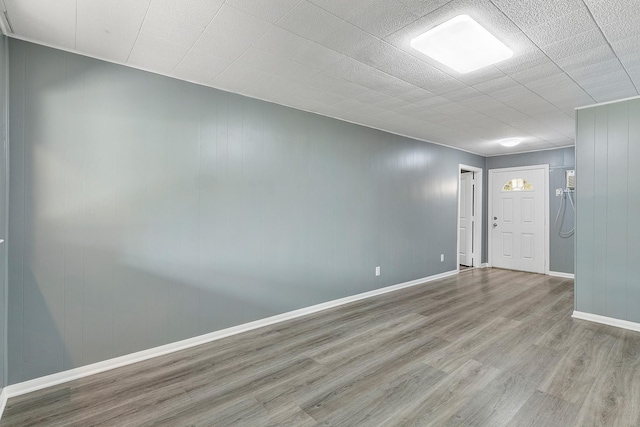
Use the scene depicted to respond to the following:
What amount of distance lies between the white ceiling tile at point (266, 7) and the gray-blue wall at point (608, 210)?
12.1 ft

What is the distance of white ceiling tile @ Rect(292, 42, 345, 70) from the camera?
2.29 m

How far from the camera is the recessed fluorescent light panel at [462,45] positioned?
6.56 ft

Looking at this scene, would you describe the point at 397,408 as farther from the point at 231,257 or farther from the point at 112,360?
the point at 112,360

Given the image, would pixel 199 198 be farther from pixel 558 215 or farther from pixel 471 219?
pixel 558 215

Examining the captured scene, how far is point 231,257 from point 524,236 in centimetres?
598

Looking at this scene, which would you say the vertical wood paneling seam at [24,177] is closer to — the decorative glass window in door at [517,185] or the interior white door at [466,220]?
the interior white door at [466,220]

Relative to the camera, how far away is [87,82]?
2389mm

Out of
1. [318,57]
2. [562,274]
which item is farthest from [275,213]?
[562,274]

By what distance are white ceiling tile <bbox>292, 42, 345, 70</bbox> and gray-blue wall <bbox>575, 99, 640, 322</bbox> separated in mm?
3165

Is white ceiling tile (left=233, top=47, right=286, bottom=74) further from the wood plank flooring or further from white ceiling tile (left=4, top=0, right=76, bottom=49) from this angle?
the wood plank flooring

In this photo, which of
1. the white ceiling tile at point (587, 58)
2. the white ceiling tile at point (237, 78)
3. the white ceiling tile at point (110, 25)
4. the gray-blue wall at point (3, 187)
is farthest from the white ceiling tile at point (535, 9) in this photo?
the gray-blue wall at point (3, 187)

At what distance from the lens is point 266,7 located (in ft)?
5.98

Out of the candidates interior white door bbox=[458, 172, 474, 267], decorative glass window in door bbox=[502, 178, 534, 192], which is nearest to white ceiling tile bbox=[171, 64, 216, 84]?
interior white door bbox=[458, 172, 474, 267]

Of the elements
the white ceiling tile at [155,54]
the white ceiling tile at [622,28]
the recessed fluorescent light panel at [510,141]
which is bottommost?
the recessed fluorescent light panel at [510,141]
